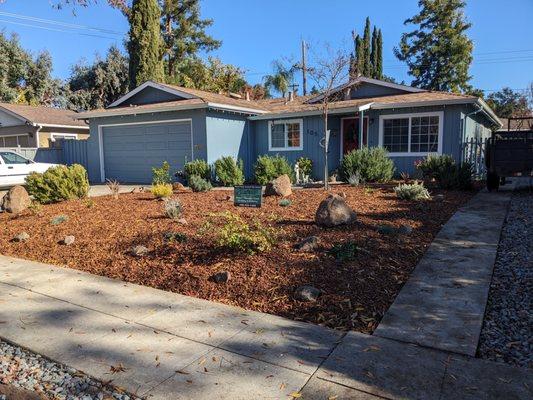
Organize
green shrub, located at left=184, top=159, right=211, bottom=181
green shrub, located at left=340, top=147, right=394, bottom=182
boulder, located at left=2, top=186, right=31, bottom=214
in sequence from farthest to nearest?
1. green shrub, located at left=184, top=159, right=211, bottom=181
2. green shrub, located at left=340, top=147, right=394, bottom=182
3. boulder, located at left=2, top=186, right=31, bottom=214

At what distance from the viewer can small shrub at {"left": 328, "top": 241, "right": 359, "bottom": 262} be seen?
191 inches

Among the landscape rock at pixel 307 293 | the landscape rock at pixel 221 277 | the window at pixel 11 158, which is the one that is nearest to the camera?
the landscape rock at pixel 307 293

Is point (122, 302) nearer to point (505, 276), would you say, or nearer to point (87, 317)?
point (87, 317)

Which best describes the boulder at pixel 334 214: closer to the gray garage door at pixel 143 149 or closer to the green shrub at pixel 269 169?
the green shrub at pixel 269 169

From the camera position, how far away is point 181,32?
33.7 m

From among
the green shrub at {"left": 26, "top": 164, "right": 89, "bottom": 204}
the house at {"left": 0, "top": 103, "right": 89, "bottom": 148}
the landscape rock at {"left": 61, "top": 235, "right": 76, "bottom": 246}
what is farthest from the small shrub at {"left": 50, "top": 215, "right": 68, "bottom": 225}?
the house at {"left": 0, "top": 103, "right": 89, "bottom": 148}

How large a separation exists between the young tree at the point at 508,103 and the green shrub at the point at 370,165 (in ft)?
106

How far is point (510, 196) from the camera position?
1012 centimetres

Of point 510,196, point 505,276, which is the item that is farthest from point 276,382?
point 510,196

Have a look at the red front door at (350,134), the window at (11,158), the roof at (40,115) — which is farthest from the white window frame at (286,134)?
the roof at (40,115)

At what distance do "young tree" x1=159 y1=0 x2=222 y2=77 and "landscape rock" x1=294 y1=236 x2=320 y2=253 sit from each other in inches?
1208

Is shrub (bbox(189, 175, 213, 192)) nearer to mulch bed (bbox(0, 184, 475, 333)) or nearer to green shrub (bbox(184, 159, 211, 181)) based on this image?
mulch bed (bbox(0, 184, 475, 333))

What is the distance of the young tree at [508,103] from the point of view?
39.2 m

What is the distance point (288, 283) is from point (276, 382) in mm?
1697
